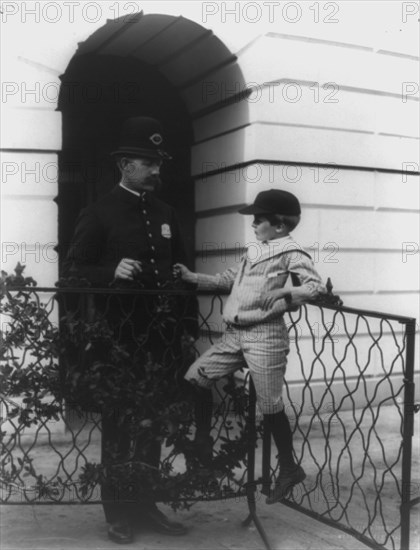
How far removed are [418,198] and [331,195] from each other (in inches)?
41.9

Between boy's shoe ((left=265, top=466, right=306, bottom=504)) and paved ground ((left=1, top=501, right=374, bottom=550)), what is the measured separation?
0.94 feet

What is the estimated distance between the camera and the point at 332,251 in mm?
6512

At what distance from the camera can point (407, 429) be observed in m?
3.12

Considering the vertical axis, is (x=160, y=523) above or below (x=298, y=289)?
below

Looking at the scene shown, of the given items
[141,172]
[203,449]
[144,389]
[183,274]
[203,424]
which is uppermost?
[141,172]

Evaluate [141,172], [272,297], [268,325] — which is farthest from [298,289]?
[141,172]

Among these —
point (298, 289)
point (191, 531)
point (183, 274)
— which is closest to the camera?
point (298, 289)

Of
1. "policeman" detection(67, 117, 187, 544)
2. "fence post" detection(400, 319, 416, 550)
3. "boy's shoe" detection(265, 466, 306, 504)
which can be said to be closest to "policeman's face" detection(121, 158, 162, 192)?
"policeman" detection(67, 117, 187, 544)

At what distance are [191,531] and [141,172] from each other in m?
1.98

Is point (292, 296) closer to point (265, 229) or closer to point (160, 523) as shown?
point (265, 229)

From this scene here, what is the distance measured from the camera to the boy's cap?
352 cm

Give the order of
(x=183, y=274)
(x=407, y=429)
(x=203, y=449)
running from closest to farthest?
1. (x=407, y=429)
2. (x=203, y=449)
3. (x=183, y=274)

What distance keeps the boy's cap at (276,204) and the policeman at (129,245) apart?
630 millimetres

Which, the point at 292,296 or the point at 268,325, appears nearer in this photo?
the point at 292,296
